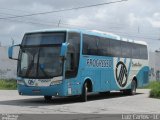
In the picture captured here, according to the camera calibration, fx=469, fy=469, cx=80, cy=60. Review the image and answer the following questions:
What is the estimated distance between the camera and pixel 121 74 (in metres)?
27.7

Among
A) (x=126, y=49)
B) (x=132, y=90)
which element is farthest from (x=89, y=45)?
(x=132, y=90)

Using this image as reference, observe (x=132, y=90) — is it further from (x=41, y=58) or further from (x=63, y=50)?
(x=63, y=50)

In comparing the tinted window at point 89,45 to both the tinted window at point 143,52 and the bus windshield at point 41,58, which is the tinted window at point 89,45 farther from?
the tinted window at point 143,52

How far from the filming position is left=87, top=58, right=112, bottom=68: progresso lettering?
23411mm

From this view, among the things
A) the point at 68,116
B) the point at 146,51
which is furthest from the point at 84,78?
the point at 146,51

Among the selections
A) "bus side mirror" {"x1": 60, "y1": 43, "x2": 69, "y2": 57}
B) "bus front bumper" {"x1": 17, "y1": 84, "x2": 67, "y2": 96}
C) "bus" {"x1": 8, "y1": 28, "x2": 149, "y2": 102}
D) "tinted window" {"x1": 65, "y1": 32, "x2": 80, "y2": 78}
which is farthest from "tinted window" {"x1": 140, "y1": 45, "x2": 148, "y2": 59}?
"bus side mirror" {"x1": 60, "y1": 43, "x2": 69, "y2": 57}

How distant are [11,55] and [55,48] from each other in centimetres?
230

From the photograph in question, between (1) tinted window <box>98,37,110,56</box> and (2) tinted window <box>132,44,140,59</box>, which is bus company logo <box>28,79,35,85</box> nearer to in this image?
(1) tinted window <box>98,37,110,56</box>

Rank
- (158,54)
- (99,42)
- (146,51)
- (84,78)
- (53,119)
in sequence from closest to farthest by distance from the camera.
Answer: (53,119) → (84,78) → (99,42) → (146,51) → (158,54)

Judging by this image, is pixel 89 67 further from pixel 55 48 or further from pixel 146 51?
pixel 146 51

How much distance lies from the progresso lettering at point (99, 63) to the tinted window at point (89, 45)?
41 centimetres

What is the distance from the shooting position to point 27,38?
22.0 m

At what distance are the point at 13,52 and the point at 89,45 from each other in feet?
12.4

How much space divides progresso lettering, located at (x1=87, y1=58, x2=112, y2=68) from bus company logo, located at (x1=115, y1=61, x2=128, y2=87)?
1.34 metres
